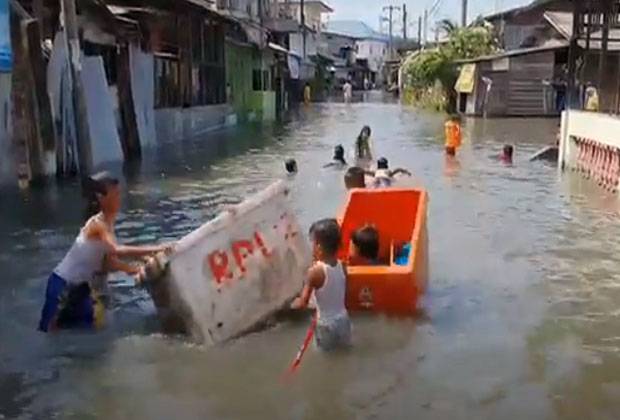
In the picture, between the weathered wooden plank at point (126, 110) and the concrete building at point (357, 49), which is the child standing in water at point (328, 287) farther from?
the concrete building at point (357, 49)

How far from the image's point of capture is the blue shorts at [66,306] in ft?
24.8

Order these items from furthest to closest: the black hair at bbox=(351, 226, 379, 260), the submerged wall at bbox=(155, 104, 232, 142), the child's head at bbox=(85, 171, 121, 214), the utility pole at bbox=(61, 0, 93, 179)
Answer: the submerged wall at bbox=(155, 104, 232, 142) < the utility pole at bbox=(61, 0, 93, 179) < the black hair at bbox=(351, 226, 379, 260) < the child's head at bbox=(85, 171, 121, 214)

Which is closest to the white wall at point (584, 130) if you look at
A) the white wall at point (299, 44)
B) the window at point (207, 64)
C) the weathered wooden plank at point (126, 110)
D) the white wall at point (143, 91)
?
the weathered wooden plank at point (126, 110)

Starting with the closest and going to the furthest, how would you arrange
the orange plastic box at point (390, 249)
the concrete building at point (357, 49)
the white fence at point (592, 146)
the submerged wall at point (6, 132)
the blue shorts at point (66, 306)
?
the blue shorts at point (66, 306) < the orange plastic box at point (390, 249) < the submerged wall at point (6, 132) < the white fence at point (592, 146) < the concrete building at point (357, 49)

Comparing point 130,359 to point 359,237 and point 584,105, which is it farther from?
point 584,105

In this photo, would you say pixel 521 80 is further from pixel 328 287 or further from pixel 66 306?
pixel 66 306

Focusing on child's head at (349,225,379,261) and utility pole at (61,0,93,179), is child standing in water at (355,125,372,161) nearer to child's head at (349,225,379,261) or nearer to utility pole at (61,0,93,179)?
utility pole at (61,0,93,179)

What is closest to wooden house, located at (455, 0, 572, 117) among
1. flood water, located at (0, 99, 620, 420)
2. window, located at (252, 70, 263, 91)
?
window, located at (252, 70, 263, 91)

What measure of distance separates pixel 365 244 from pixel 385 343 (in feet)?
2.86

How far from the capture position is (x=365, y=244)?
813cm

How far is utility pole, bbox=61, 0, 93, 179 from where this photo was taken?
16.4 meters

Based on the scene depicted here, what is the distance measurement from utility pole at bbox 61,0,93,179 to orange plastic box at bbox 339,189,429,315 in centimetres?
798

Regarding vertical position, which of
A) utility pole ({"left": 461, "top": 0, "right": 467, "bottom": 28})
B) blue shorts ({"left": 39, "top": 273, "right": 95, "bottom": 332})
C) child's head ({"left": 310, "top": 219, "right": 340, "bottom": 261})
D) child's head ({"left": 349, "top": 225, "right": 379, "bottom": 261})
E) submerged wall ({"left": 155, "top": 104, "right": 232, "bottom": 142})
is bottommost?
submerged wall ({"left": 155, "top": 104, "right": 232, "bottom": 142})

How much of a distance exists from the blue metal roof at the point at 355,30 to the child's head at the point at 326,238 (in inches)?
4400
